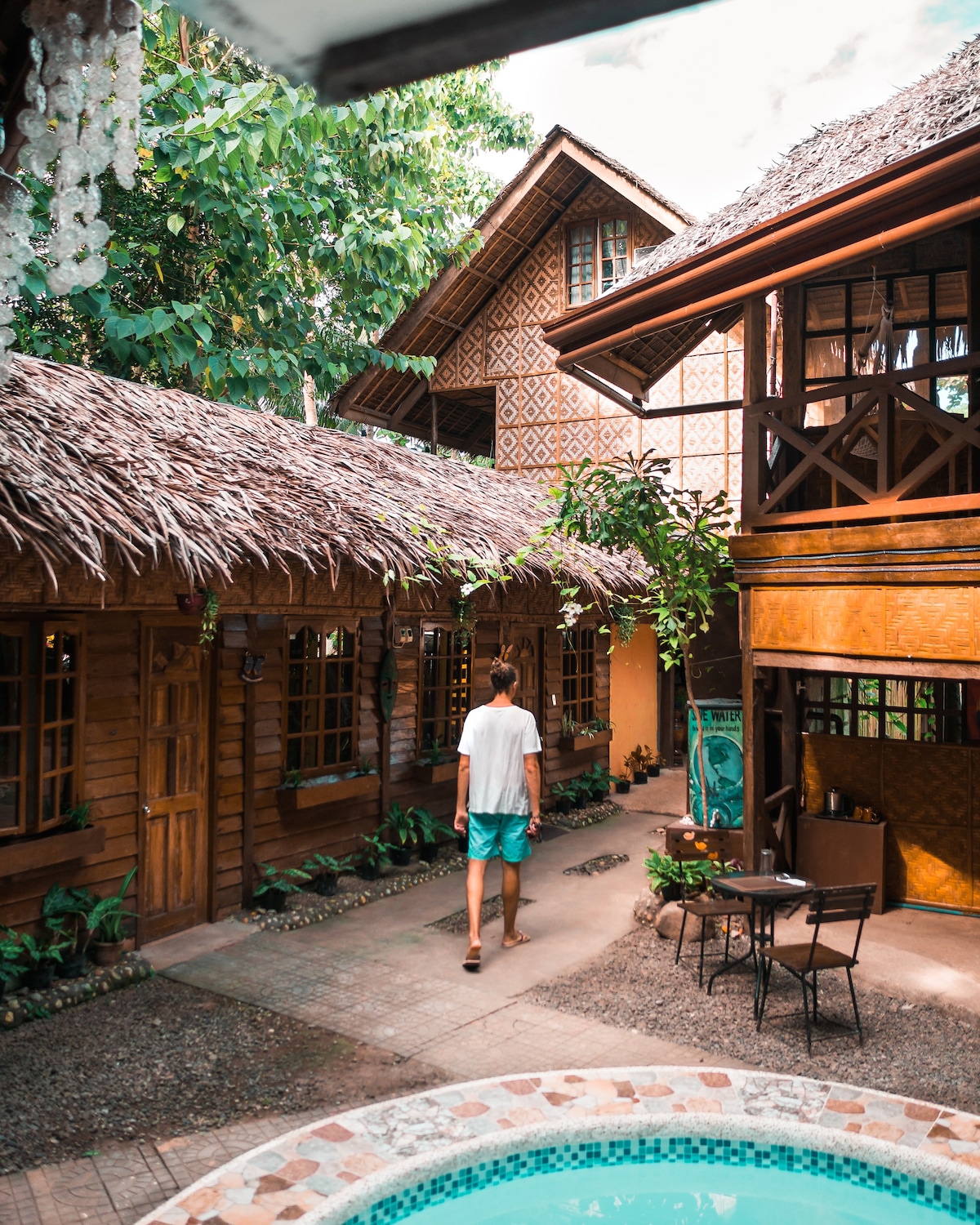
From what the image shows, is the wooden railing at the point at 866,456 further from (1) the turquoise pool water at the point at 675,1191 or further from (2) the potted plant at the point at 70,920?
(2) the potted plant at the point at 70,920

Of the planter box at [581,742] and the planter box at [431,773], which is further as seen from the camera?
the planter box at [581,742]

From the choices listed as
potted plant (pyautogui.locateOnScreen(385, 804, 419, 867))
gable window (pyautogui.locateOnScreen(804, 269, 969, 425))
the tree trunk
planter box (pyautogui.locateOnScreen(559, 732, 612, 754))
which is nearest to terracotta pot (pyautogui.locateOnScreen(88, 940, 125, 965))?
potted plant (pyautogui.locateOnScreen(385, 804, 419, 867))

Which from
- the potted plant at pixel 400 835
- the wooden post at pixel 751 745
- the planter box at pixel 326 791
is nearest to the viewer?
the wooden post at pixel 751 745

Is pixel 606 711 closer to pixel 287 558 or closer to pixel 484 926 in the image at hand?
pixel 484 926

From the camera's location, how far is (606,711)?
1384 centimetres

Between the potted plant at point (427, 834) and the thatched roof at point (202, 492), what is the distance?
8.29ft

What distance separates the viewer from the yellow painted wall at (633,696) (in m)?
14.9

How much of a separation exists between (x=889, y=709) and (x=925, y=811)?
84 cm

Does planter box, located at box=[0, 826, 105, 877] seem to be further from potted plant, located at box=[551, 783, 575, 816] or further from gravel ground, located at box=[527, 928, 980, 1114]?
potted plant, located at box=[551, 783, 575, 816]

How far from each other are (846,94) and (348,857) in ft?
40.8

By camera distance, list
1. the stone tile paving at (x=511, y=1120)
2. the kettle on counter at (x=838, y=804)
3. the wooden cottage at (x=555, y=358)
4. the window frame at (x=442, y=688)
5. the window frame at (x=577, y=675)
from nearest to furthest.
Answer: the stone tile paving at (x=511, y=1120) → the kettle on counter at (x=838, y=804) → the window frame at (x=442, y=688) → the window frame at (x=577, y=675) → the wooden cottage at (x=555, y=358)

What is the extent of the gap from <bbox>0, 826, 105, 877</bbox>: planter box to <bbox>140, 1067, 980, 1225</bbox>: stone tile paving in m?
2.59

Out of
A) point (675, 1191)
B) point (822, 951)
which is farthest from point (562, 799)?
point (675, 1191)

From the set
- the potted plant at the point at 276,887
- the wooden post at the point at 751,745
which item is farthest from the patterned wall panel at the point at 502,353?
the potted plant at the point at 276,887
